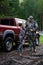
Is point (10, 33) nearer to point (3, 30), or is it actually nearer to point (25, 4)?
point (3, 30)

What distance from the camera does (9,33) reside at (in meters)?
14.6

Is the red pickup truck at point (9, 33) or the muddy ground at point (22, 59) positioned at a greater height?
the red pickup truck at point (9, 33)

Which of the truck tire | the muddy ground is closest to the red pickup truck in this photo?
the truck tire

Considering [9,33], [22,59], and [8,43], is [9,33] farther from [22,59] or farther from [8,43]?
[22,59]

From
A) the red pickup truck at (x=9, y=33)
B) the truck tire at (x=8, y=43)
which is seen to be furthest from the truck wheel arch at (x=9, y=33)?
the truck tire at (x=8, y=43)

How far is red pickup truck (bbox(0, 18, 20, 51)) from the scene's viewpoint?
14091 millimetres

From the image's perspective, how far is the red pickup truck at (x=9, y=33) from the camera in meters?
14.1

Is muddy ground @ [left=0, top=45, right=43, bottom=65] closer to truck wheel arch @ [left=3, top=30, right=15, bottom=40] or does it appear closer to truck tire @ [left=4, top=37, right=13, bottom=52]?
truck tire @ [left=4, top=37, right=13, bottom=52]

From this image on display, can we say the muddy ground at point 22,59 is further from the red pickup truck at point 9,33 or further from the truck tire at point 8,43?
the red pickup truck at point 9,33

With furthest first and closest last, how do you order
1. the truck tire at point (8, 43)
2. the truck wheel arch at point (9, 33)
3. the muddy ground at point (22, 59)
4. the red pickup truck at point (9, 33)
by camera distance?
the truck tire at point (8, 43) < the truck wheel arch at point (9, 33) < the red pickup truck at point (9, 33) < the muddy ground at point (22, 59)

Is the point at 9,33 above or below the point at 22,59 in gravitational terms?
above

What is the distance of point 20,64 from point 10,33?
4760 millimetres

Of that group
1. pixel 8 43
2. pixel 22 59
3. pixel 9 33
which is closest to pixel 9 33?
pixel 9 33

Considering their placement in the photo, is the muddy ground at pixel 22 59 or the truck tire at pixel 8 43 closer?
the muddy ground at pixel 22 59
